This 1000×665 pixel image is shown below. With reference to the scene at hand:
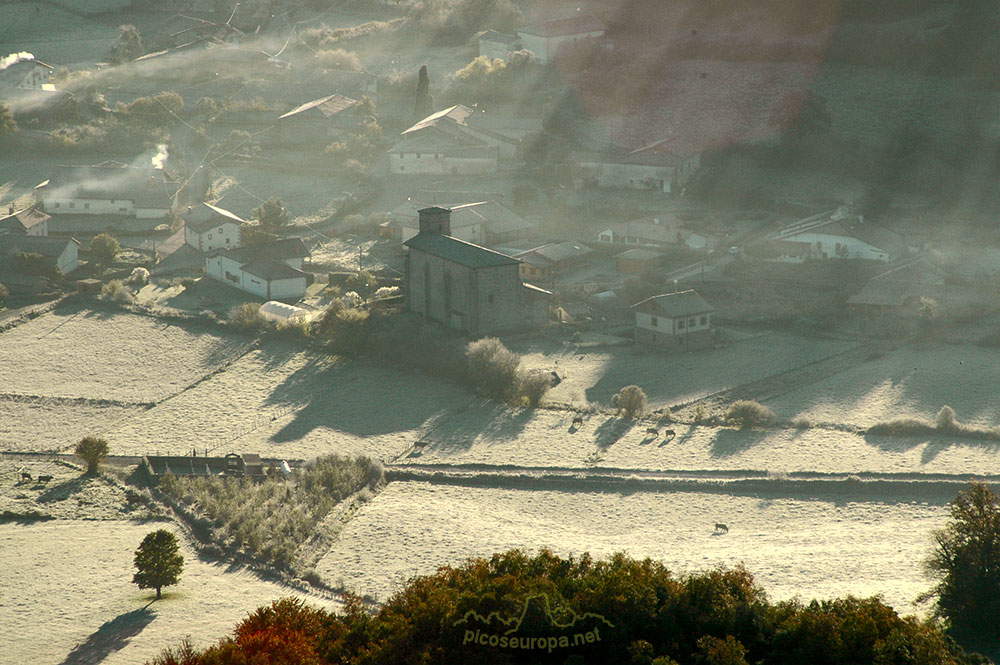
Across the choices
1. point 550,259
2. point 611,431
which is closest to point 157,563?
point 611,431

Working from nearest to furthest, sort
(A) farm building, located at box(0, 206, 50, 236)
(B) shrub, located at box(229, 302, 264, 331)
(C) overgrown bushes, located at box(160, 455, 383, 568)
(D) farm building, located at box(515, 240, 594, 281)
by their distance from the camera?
(C) overgrown bushes, located at box(160, 455, 383, 568), (B) shrub, located at box(229, 302, 264, 331), (D) farm building, located at box(515, 240, 594, 281), (A) farm building, located at box(0, 206, 50, 236)

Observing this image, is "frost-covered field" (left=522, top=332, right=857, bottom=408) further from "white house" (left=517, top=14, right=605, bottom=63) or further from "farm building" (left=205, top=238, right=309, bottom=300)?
"white house" (left=517, top=14, right=605, bottom=63)

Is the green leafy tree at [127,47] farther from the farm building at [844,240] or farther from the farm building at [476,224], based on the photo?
the farm building at [844,240]

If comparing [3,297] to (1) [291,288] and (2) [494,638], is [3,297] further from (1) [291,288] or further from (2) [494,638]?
(2) [494,638]

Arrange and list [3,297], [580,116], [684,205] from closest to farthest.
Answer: [3,297] < [684,205] < [580,116]

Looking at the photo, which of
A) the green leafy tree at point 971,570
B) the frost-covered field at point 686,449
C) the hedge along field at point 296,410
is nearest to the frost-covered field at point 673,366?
the frost-covered field at point 686,449

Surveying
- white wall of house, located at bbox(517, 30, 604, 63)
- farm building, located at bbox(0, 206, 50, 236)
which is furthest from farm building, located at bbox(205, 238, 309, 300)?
white wall of house, located at bbox(517, 30, 604, 63)

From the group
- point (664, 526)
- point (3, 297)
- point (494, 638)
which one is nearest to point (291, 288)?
point (3, 297)
